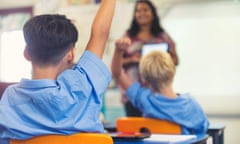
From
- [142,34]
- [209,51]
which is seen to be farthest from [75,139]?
[209,51]

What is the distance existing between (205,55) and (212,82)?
0.90ft

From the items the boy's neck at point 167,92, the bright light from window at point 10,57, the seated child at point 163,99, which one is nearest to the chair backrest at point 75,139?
the seated child at point 163,99

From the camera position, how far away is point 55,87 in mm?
1278

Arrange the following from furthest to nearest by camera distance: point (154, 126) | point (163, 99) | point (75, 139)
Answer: point (163, 99)
point (154, 126)
point (75, 139)

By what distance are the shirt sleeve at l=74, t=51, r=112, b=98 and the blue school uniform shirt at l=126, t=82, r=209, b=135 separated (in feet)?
2.65

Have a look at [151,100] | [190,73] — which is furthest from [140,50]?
[151,100]

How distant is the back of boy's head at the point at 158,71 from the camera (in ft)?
7.50

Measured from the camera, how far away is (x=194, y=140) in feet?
5.33

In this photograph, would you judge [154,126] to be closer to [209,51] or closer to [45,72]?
[45,72]

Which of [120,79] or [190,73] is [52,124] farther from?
[190,73]

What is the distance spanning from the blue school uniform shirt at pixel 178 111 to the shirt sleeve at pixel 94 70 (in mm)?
808

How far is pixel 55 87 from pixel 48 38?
0.16 meters

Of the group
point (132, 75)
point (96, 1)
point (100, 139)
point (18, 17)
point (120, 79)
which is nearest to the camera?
point (100, 139)

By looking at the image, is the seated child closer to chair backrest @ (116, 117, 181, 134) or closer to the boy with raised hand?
chair backrest @ (116, 117, 181, 134)
